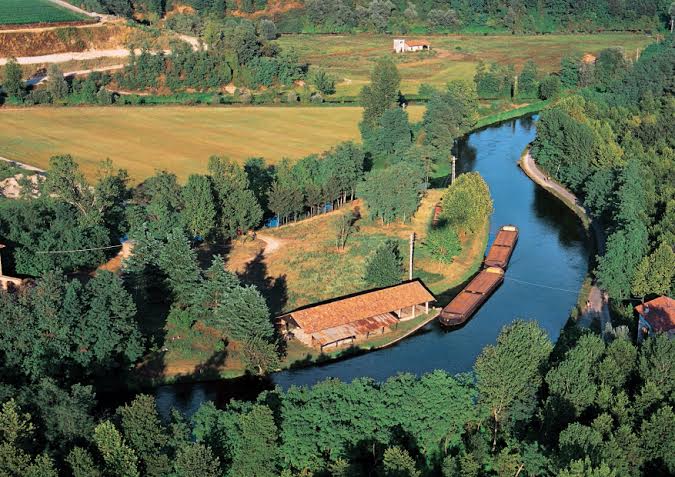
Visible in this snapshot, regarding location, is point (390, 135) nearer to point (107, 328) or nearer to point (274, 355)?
point (274, 355)

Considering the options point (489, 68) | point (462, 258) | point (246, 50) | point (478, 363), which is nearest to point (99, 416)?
point (478, 363)

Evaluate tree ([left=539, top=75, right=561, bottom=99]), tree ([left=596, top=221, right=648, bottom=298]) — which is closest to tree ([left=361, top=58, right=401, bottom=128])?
tree ([left=539, top=75, right=561, bottom=99])

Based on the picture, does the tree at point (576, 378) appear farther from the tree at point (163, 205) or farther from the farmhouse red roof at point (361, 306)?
the tree at point (163, 205)

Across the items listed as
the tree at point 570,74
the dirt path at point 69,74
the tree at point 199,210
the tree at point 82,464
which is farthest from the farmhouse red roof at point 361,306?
the tree at point 570,74

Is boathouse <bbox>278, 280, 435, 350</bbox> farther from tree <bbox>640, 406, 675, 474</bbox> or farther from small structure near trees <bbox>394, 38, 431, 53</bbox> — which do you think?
small structure near trees <bbox>394, 38, 431, 53</bbox>

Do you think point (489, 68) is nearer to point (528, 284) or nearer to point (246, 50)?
point (246, 50)
